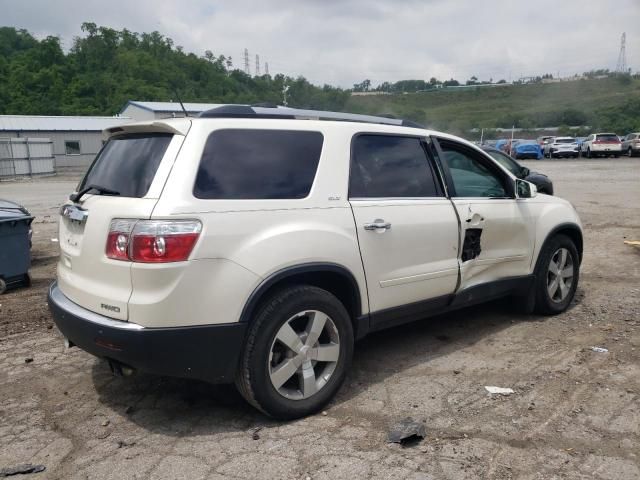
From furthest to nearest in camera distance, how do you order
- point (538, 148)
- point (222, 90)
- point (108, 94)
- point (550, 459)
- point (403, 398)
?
point (222, 90), point (108, 94), point (538, 148), point (403, 398), point (550, 459)

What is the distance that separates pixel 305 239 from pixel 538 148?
123 ft

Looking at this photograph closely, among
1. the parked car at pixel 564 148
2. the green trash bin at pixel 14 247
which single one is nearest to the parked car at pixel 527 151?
the parked car at pixel 564 148

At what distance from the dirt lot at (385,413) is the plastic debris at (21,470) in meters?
0.04

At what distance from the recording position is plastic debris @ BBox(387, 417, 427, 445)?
3179 mm

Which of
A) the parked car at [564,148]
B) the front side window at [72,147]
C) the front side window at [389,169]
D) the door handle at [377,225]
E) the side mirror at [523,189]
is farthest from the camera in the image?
Result: the parked car at [564,148]

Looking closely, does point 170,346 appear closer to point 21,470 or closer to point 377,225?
point 21,470

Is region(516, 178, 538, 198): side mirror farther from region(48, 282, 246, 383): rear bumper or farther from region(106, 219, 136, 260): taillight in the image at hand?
region(106, 219, 136, 260): taillight

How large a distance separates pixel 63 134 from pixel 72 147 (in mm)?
1015

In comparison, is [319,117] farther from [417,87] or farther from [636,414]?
[417,87]

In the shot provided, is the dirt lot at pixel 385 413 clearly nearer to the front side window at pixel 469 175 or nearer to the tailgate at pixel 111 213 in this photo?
the tailgate at pixel 111 213

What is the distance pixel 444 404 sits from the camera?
363cm

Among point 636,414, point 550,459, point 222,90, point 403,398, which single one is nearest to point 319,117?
point 403,398

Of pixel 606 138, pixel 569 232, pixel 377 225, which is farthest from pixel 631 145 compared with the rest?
pixel 377 225

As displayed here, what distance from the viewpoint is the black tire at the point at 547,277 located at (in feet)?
17.1
